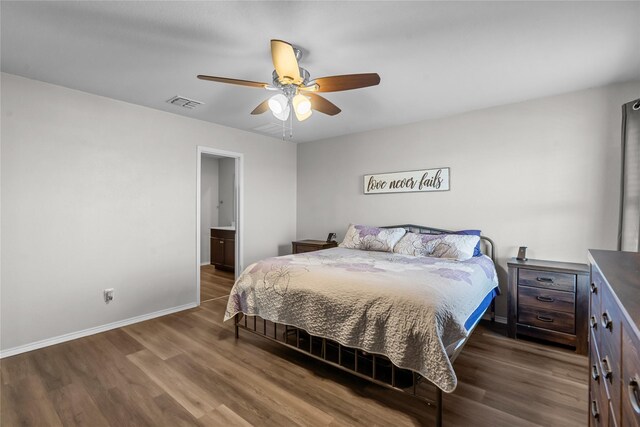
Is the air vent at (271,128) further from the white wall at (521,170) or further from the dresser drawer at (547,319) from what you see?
the dresser drawer at (547,319)

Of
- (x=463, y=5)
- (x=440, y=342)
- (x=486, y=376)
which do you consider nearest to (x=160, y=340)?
(x=440, y=342)

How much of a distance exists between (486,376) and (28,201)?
13.7 feet

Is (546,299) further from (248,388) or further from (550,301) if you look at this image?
(248,388)

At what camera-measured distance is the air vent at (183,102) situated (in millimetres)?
3199

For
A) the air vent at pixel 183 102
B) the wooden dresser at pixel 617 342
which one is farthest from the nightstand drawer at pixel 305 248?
the wooden dresser at pixel 617 342

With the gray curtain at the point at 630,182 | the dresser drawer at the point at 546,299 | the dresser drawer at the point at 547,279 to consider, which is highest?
the gray curtain at the point at 630,182

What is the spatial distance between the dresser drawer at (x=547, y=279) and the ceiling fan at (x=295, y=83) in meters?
2.40

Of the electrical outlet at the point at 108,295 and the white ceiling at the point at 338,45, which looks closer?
the white ceiling at the point at 338,45

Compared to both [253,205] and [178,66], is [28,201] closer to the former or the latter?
[178,66]

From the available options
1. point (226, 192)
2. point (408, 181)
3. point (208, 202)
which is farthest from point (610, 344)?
point (208, 202)

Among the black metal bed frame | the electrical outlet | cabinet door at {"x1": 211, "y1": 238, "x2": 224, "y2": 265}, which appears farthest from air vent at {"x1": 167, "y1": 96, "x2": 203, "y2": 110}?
cabinet door at {"x1": 211, "y1": 238, "x2": 224, "y2": 265}

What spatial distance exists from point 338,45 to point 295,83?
43 cm

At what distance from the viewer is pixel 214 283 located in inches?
198

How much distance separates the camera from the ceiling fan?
188 centimetres
